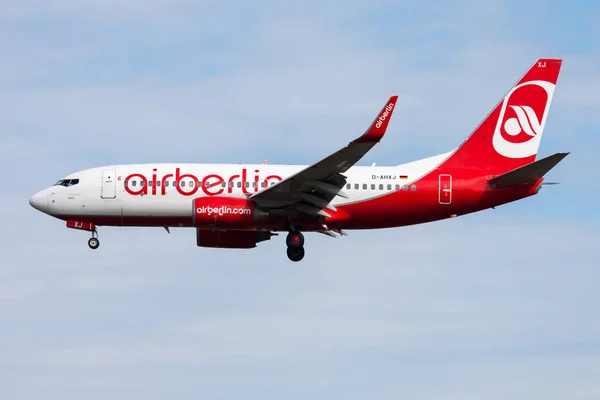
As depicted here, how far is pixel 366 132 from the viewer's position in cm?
4506

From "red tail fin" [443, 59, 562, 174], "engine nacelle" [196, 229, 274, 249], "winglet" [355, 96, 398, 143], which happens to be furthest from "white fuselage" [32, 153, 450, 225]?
"winglet" [355, 96, 398, 143]

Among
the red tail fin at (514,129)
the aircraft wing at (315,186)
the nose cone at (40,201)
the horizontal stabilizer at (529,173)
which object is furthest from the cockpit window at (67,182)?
the horizontal stabilizer at (529,173)

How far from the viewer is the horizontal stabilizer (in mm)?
48281

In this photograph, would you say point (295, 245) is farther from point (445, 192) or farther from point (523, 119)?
point (523, 119)

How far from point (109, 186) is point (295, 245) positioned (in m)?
8.47

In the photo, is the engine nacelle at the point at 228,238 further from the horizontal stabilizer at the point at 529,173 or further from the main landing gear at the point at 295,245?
the horizontal stabilizer at the point at 529,173

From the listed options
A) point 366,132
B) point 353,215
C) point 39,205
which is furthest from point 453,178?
point 39,205

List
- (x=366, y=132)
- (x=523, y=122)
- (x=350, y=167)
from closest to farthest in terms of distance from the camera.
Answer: (x=366, y=132), (x=350, y=167), (x=523, y=122)

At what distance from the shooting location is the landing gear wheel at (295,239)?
169ft

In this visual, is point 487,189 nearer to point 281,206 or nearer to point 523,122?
point 523,122

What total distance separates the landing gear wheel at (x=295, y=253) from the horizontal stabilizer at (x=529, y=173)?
28.5 feet

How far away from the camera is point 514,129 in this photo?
53.7 m

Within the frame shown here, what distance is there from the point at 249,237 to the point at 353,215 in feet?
18.2

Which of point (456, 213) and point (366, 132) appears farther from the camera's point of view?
point (456, 213)
